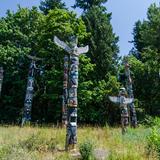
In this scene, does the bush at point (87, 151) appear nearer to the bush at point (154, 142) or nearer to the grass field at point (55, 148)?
the grass field at point (55, 148)

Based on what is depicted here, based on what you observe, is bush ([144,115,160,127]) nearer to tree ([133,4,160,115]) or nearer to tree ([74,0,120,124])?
tree ([74,0,120,124])

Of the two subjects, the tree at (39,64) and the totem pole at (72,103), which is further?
the tree at (39,64)

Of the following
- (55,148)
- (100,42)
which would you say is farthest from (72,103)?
(100,42)

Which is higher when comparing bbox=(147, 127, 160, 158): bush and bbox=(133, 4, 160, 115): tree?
bbox=(133, 4, 160, 115): tree

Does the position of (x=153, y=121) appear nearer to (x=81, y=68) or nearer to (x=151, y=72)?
(x=81, y=68)

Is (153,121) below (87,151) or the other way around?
the other way around

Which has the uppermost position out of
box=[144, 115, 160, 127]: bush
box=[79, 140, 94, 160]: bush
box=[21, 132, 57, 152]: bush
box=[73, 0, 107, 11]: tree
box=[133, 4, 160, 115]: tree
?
box=[73, 0, 107, 11]: tree

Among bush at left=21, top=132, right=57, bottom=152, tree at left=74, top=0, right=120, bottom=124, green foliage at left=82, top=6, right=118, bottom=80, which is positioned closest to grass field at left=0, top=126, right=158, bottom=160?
bush at left=21, top=132, right=57, bottom=152

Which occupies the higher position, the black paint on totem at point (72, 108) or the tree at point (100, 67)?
the tree at point (100, 67)

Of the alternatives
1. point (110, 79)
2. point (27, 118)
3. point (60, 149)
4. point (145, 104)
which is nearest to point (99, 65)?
point (110, 79)

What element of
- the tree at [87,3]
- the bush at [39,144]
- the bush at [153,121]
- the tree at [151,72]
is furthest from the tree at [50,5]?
the bush at [39,144]

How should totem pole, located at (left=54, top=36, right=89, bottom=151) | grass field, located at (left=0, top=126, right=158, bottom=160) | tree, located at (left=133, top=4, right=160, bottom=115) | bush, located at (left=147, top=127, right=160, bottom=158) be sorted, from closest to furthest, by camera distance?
grass field, located at (left=0, top=126, right=158, bottom=160), bush, located at (left=147, top=127, right=160, bottom=158), totem pole, located at (left=54, top=36, right=89, bottom=151), tree, located at (left=133, top=4, right=160, bottom=115)

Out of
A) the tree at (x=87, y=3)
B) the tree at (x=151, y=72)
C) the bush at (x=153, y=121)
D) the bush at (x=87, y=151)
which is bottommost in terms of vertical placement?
the bush at (x=87, y=151)

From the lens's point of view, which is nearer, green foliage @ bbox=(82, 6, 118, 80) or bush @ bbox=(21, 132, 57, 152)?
bush @ bbox=(21, 132, 57, 152)
